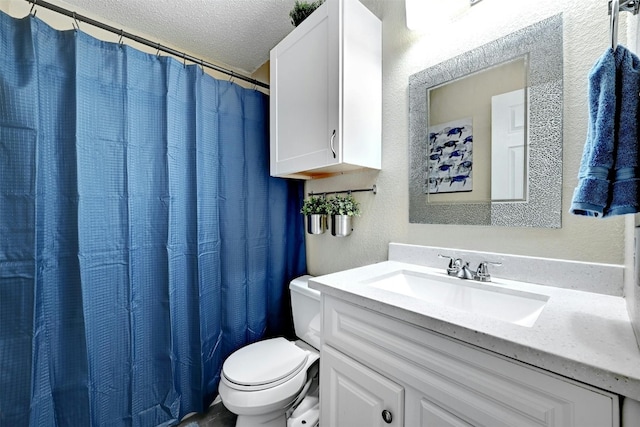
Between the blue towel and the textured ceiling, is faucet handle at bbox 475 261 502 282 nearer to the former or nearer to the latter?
the blue towel

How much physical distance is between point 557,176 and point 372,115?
0.74 metres

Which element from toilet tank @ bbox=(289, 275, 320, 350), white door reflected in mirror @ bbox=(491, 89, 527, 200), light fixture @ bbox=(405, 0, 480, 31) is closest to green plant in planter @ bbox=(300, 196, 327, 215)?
toilet tank @ bbox=(289, 275, 320, 350)

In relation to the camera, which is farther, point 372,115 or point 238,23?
point 238,23

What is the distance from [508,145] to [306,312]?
1.21 metres

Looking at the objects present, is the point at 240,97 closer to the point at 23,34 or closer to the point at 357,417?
the point at 23,34

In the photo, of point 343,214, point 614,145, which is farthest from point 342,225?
point 614,145

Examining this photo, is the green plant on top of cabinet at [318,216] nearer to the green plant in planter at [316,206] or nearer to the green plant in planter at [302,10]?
the green plant in planter at [316,206]

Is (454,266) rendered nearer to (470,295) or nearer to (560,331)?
(470,295)

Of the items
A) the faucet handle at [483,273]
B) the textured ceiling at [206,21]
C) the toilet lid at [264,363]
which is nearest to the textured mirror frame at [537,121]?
the faucet handle at [483,273]

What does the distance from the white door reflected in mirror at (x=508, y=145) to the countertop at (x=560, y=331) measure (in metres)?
0.34

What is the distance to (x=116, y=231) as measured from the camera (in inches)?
44.9

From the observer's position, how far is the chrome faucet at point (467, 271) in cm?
88

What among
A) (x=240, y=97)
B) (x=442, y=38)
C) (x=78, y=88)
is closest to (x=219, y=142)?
(x=240, y=97)

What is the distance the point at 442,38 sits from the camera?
1.07 metres
